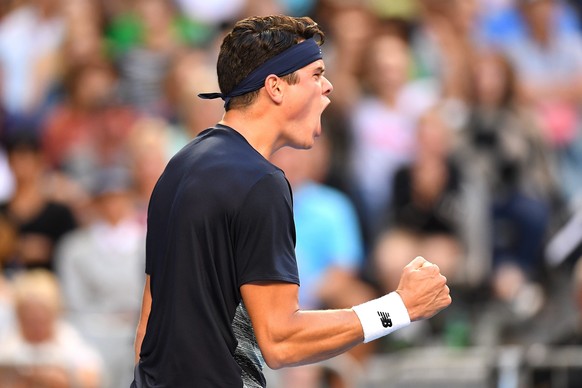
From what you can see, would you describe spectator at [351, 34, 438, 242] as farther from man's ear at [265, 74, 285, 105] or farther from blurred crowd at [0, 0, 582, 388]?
man's ear at [265, 74, 285, 105]

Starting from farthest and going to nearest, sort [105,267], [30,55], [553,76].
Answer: [30,55], [553,76], [105,267]

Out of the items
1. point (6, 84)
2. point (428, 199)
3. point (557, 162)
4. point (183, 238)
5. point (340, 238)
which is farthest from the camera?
point (6, 84)

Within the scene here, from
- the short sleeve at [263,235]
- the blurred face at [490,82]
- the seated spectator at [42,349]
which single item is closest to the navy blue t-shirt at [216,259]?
the short sleeve at [263,235]

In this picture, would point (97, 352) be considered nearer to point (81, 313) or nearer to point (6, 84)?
point (81, 313)

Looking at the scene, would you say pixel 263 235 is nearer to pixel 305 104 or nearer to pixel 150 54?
pixel 305 104

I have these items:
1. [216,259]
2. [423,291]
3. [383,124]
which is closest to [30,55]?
[383,124]

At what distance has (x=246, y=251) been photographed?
439 cm

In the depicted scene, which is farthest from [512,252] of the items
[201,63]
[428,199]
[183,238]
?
[183,238]

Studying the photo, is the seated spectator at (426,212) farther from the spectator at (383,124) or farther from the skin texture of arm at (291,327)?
the skin texture of arm at (291,327)

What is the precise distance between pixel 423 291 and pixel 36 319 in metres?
5.61

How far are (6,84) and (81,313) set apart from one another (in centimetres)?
385

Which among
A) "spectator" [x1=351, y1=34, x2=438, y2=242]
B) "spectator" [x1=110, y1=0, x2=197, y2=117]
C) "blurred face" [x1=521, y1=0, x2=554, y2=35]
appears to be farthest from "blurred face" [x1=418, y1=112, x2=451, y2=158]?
"spectator" [x1=110, y1=0, x2=197, y2=117]

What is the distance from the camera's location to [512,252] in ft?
35.0

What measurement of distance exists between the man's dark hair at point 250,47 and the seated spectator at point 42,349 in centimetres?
526
